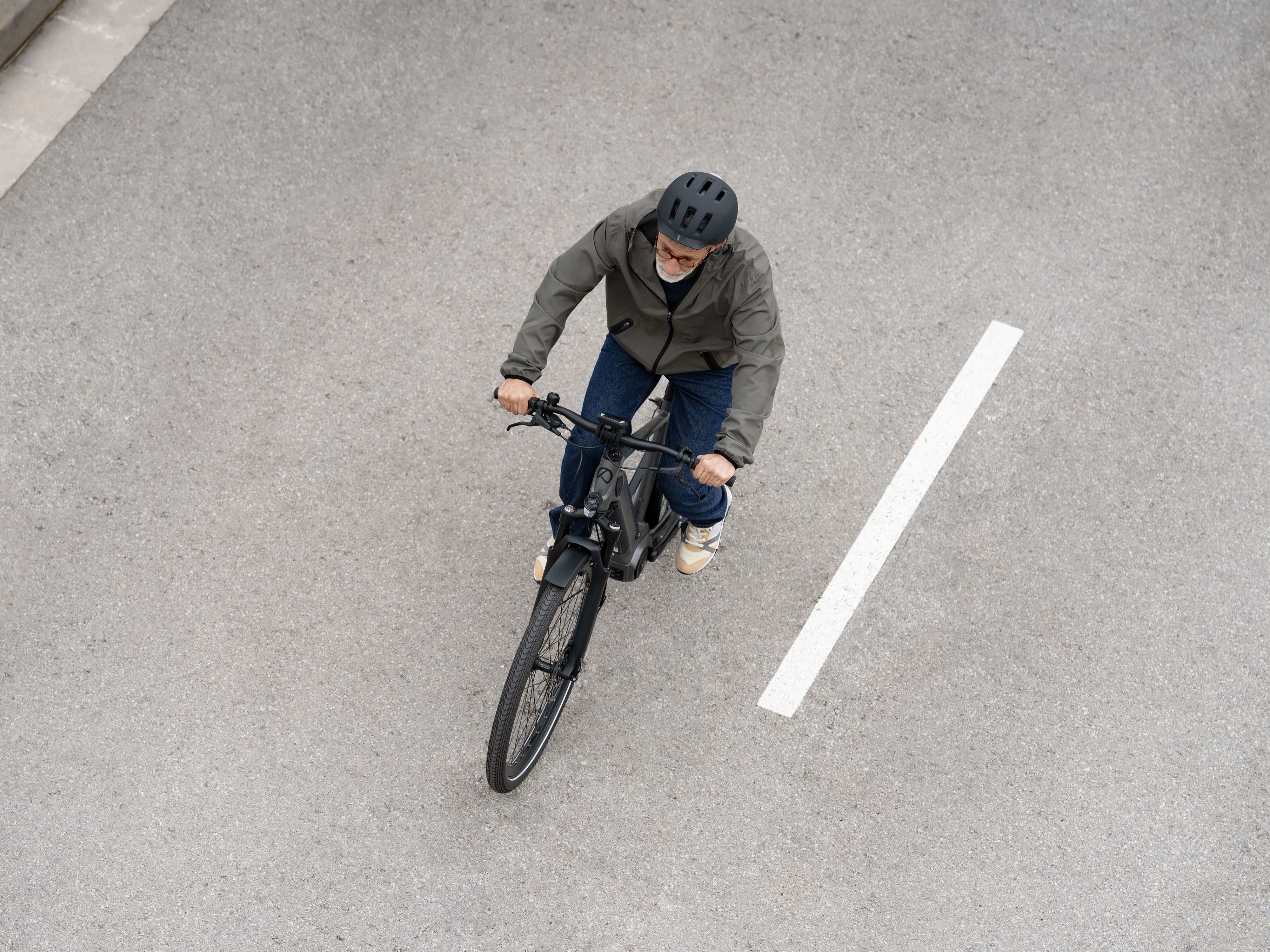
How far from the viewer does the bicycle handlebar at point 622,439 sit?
366cm

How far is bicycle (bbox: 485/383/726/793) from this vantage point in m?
3.79

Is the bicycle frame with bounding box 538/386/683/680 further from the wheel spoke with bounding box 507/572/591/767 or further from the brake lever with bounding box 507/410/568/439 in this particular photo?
the brake lever with bounding box 507/410/568/439

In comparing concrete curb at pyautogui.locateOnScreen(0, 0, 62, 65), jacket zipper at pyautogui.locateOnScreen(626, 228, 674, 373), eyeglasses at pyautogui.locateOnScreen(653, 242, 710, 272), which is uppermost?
eyeglasses at pyautogui.locateOnScreen(653, 242, 710, 272)

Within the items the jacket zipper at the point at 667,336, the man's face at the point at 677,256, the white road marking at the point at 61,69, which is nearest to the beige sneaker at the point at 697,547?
the jacket zipper at the point at 667,336

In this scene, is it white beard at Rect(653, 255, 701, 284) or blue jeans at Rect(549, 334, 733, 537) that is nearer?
white beard at Rect(653, 255, 701, 284)

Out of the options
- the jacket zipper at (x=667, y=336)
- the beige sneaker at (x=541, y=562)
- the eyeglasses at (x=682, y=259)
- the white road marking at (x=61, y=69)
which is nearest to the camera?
the eyeglasses at (x=682, y=259)

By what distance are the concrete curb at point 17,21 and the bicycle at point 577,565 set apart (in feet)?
13.2

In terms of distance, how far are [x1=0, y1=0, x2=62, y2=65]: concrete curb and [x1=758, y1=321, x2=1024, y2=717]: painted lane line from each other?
202 inches

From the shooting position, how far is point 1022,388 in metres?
5.66

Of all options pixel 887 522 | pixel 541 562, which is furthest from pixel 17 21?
pixel 887 522

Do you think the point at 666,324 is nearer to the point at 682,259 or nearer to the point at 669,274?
the point at 669,274

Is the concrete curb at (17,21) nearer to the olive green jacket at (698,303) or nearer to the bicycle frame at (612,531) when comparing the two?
the olive green jacket at (698,303)

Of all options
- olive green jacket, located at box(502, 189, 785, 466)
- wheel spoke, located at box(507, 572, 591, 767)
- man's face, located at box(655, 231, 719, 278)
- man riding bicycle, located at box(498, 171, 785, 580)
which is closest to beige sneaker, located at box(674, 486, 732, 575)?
man riding bicycle, located at box(498, 171, 785, 580)

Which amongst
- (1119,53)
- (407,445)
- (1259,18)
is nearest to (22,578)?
(407,445)
